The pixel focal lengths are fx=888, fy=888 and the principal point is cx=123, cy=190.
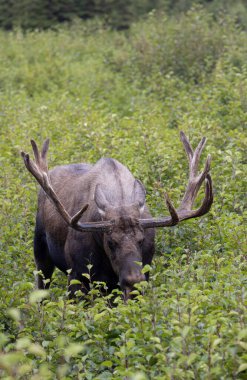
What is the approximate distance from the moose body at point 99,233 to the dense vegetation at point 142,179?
0.24m

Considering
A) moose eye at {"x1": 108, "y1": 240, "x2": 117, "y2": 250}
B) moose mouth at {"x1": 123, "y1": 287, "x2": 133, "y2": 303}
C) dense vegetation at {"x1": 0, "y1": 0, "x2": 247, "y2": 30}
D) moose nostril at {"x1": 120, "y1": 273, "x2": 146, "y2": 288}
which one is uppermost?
dense vegetation at {"x1": 0, "y1": 0, "x2": 247, "y2": 30}

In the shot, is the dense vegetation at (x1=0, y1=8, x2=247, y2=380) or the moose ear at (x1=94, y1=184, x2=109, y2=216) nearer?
the dense vegetation at (x1=0, y1=8, x2=247, y2=380)

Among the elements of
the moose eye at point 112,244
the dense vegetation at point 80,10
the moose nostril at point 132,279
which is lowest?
the moose nostril at point 132,279

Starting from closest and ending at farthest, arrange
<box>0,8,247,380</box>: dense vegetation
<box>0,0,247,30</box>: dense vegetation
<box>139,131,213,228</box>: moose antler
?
<box>0,8,247,380</box>: dense vegetation, <box>139,131,213,228</box>: moose antler, <box>0,0,247,30</box>: dense vegetation

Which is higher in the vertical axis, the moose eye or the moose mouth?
the moose eye

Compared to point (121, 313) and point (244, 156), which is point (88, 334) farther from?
point (244, 156)

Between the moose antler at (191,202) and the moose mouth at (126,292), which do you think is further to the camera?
the moose antler at (191,202)

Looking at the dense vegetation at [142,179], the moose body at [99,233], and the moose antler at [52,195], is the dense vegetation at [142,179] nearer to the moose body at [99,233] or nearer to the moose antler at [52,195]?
the moose body at [99,233]

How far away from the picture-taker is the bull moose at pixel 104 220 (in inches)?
299

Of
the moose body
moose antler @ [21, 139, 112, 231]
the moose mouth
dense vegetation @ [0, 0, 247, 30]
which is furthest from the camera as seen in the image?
dense vegetation @ [0, 0, 247, 30]

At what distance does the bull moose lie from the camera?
761 centimetres

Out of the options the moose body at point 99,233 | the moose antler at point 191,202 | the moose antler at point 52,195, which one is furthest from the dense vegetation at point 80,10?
the moose antler at point 191,202

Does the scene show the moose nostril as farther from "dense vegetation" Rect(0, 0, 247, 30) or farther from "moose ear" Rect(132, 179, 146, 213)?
"dense vegetation" Rect(0, 0, 247, 30)

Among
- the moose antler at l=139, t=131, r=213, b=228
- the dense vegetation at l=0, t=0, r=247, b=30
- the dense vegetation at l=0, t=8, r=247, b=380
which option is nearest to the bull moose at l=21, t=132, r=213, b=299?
the moose antler at l=139, t=131, r=213, b=228
